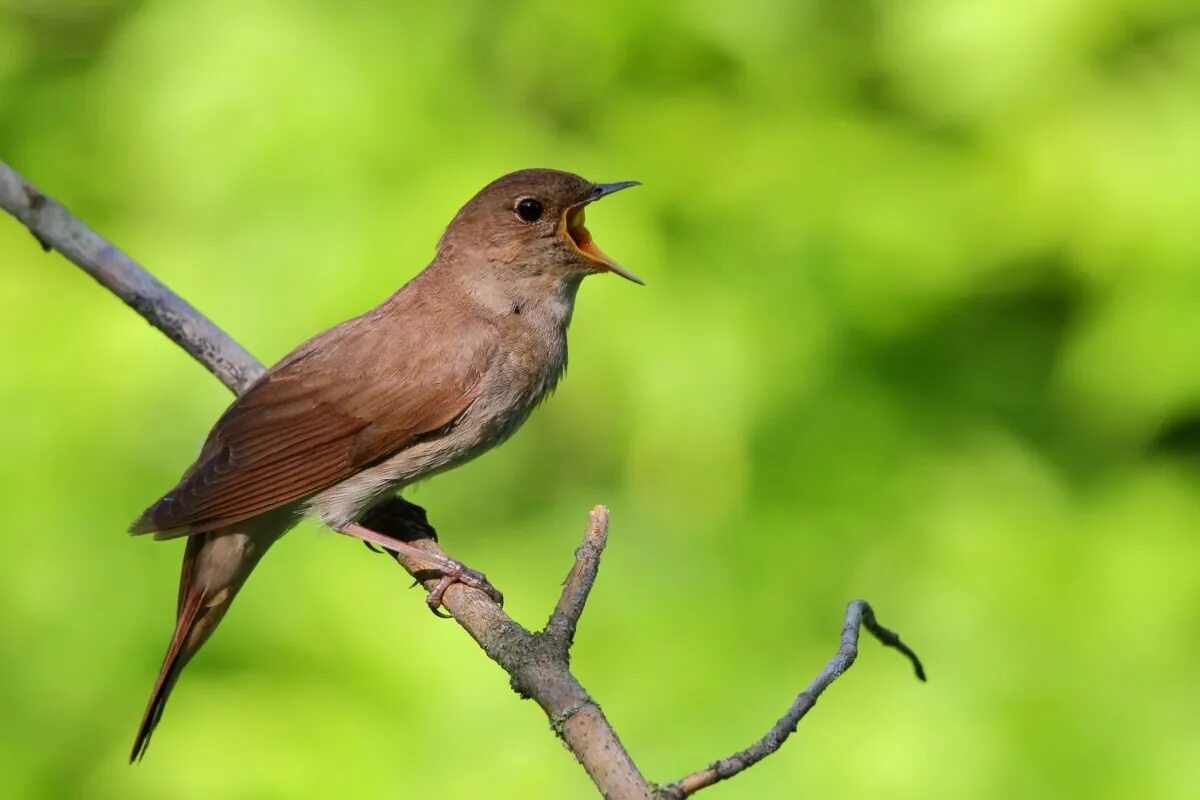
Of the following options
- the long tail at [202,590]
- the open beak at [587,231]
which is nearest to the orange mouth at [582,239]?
the open beak at [587,231]

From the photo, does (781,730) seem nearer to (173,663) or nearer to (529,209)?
(173,663)

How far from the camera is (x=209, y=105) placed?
4754 mm

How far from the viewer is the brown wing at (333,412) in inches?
156

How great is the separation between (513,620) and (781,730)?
861 mm

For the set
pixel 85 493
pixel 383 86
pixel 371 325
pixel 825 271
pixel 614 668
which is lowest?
pixel 614 668

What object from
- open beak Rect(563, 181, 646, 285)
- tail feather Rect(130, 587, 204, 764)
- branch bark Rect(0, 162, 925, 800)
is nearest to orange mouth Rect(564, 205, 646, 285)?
open beak Rect(563, 181, 646, 285)

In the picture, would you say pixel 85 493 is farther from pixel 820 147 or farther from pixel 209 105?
pixel 820 147

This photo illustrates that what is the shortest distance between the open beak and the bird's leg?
828 millimetres

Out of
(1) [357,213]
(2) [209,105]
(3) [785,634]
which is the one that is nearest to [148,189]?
(2) [209,105]

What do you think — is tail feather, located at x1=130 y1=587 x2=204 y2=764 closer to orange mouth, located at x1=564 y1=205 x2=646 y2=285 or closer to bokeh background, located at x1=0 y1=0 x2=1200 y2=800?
bokeh background, located at x1=0 y1=0 x2=1200 y2=800

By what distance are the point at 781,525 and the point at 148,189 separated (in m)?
2.15

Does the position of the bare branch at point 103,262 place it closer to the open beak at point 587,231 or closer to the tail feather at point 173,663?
the tail feather at point 173,663

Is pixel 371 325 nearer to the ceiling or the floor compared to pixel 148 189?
nearer to the floor

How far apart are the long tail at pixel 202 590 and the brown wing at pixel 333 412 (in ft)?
0.55
